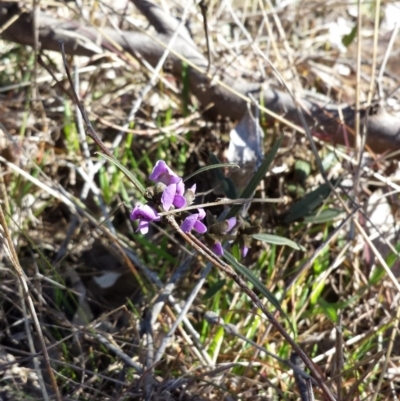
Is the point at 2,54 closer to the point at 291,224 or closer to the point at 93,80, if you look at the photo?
the point at 93,80

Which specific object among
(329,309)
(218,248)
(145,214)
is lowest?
(329,309)

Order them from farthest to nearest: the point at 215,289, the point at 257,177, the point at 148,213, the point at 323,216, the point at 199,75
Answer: the point at 199,75 → the point at 323,216 → the point at 215,289 → the point at 257,177 → the point at 148,213

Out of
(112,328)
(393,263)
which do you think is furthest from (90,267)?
(393,263)

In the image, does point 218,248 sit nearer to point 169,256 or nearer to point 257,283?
point 257,283

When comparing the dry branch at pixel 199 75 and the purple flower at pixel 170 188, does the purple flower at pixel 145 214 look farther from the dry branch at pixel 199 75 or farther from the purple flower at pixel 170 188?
the dry branch at pixel 199 75

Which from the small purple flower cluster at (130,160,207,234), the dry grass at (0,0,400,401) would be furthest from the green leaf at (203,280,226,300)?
the small purple flower cluster at (130,160,207,234)

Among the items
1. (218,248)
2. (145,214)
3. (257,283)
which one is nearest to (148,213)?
(145,214)
